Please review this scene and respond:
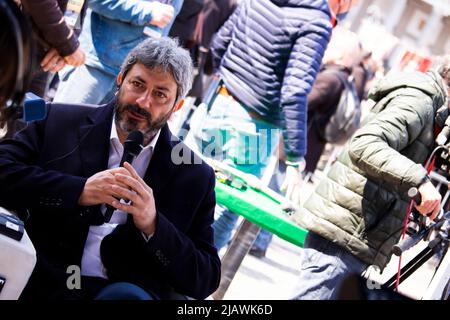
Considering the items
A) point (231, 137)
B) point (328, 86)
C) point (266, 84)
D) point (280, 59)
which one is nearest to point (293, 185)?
point (231, 137)

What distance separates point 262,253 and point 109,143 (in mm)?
3755

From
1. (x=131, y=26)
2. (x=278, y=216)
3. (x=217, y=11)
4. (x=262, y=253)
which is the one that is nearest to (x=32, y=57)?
(x=278, y=216)

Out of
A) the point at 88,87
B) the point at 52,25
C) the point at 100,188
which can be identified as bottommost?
the point at 88,87

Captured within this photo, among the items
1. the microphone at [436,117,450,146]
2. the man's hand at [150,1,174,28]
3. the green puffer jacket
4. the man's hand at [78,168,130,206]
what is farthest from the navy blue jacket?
the man's hand at [78,168,130,206]

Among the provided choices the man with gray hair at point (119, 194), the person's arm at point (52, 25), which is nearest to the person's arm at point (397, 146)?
the man with gray hair at point (119, 194)

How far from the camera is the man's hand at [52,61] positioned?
342cm

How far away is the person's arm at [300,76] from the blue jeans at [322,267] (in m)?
0.83

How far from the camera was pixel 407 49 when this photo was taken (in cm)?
1222

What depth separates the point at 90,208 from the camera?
2.58 meters

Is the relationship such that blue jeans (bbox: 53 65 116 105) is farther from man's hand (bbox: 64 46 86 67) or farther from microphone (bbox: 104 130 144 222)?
microphone (bbox: 104 130 144 222)

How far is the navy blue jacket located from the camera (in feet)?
13.9

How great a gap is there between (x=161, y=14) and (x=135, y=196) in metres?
2.09

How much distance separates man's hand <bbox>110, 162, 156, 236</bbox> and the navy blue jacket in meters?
1.99

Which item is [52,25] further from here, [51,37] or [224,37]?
[224,37]
